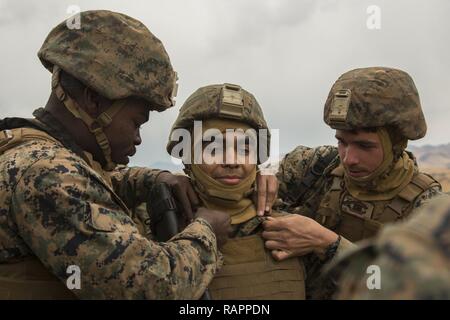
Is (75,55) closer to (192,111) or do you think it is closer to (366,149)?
(192,111)

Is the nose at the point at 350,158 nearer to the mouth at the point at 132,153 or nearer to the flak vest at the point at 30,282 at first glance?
the mouth at the point at 132,153

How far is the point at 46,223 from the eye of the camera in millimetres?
2885

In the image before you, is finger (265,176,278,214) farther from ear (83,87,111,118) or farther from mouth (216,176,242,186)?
ear (83,87,111,118)

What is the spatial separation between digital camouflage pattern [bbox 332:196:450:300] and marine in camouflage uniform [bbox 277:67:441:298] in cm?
353

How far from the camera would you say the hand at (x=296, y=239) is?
4035mm

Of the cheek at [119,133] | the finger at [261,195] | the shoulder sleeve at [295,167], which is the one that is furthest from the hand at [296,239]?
A: the cheek at [119,133]

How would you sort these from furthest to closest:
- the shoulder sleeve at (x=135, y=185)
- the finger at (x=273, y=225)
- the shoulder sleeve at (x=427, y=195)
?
the shoulder sleeve at (x=135, y=185), the shoulder sleeve at (x=427, y=195), the finger at (x=273, y=225)

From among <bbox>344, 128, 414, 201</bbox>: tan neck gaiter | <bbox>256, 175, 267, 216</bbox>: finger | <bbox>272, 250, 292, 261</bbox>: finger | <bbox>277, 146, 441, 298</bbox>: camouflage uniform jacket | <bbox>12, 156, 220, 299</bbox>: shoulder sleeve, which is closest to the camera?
<bbox>12, 156, 220, 299</bbox>: shoulder sleeve

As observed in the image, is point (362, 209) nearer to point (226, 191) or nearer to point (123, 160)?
point (226, 191)

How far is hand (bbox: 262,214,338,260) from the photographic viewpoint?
404cm

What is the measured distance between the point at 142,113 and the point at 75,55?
0.56 metres

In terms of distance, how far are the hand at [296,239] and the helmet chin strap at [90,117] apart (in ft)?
4.47

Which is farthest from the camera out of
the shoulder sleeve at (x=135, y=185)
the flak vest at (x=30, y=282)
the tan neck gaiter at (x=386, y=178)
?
the tan neck gaiter at (x=386, y=178)

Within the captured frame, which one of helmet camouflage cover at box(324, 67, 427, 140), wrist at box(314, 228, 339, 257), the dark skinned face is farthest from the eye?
the dark skinned face
